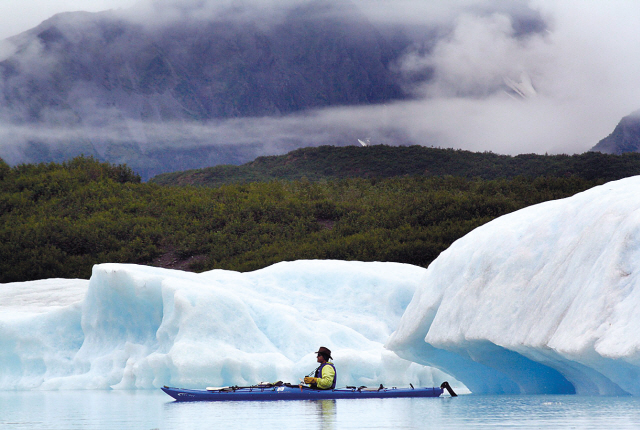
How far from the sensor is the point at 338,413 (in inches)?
335

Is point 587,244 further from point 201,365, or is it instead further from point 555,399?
point 201,365

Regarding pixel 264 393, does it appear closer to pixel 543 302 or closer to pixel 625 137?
pixel 543 302

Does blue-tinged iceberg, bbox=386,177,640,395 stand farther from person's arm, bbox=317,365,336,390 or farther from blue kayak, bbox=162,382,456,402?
person's arm, bbox=317,365,336,390

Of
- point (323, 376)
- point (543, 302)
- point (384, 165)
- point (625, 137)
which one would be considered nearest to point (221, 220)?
point (323, 376)

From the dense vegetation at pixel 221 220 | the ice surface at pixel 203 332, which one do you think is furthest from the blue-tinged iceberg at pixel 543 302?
the dense vegetation at pixel 221 220

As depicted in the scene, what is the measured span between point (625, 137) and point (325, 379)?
217 feet

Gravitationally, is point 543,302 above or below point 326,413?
above

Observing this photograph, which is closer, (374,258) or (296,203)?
(374,258)

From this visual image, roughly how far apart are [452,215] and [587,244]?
78.4 feet

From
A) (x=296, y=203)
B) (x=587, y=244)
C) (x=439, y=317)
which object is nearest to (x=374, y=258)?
(x=296, y=203)

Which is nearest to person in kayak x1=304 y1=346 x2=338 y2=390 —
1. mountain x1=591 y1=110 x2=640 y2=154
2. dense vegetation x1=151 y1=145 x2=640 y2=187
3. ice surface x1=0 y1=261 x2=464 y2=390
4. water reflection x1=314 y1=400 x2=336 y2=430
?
water reflection x1=314 y1=400 x2=336 y2=430

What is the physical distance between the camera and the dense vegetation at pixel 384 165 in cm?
5194

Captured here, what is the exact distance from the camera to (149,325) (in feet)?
46.5

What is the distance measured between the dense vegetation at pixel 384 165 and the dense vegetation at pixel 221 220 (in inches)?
566
